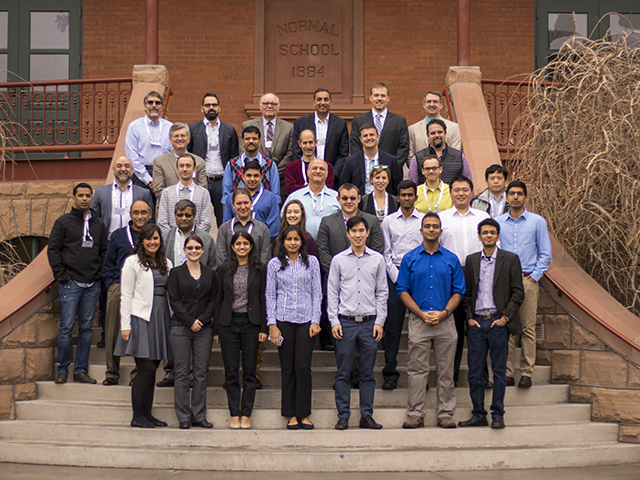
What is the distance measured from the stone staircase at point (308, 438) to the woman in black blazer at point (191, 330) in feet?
0.62

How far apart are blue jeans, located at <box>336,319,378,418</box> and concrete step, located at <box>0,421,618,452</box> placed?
0.23m

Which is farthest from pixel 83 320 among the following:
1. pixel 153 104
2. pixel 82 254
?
pixel 153 104

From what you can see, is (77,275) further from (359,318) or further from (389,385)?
(389,385)

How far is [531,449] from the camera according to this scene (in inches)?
248

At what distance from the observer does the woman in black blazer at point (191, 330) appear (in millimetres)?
6488

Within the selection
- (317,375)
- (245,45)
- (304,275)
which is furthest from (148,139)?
(245,45)

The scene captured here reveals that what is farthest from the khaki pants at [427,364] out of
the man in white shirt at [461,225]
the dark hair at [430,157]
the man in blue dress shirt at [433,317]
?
the dark hair at [430,157]

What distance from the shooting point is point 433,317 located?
6.54m

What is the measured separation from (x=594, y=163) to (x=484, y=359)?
8.27 ft

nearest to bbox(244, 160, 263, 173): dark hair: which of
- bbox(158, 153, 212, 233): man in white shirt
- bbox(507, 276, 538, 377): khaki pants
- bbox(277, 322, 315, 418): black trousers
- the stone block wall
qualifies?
bbox(158, 153, 212, 233): man in white shirt

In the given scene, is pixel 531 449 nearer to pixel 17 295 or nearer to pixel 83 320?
pixel 83 320

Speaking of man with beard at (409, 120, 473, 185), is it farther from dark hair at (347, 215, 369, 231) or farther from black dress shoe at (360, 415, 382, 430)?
black dress shoe at (360, 415, 382, 430)

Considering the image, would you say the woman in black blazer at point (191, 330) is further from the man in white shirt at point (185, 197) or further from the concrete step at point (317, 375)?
the man in white shirt at point (185, 197)

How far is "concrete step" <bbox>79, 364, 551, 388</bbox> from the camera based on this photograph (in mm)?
7211
